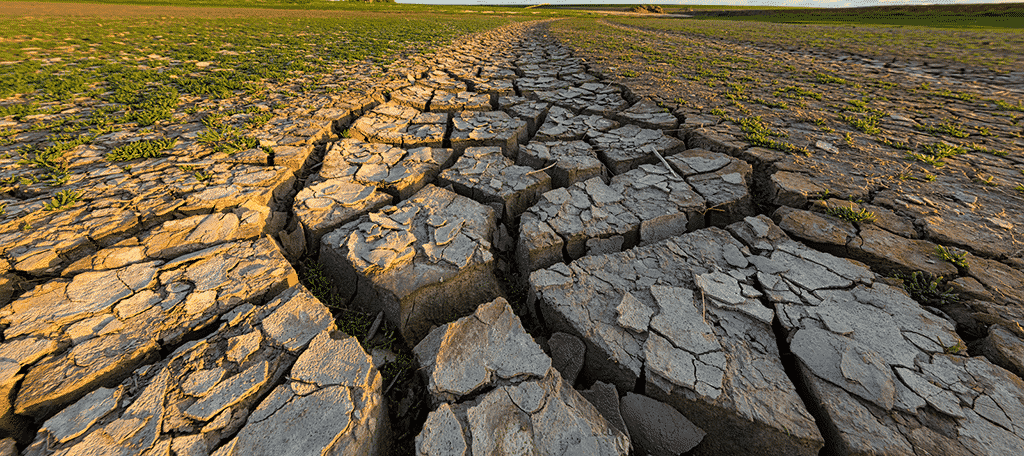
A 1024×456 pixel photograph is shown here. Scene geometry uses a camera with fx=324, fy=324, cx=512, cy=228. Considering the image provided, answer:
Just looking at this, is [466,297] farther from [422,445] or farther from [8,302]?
[8,302]

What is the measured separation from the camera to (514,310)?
66.7 inches

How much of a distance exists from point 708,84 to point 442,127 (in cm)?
356

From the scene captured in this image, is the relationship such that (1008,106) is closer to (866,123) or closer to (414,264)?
(866,123)

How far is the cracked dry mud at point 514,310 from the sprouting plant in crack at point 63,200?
65 mm

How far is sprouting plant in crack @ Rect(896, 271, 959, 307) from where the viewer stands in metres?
1.37

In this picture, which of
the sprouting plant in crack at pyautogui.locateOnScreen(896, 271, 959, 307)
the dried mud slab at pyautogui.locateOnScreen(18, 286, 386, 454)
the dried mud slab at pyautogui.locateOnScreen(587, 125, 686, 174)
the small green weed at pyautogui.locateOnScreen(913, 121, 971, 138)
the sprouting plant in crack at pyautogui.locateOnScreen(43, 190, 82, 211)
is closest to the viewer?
the dried mud slab at pyautogui.locateOnScreen(18, 286, 386, 454)

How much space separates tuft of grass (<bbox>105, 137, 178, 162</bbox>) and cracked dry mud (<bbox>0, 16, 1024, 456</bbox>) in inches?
3.1

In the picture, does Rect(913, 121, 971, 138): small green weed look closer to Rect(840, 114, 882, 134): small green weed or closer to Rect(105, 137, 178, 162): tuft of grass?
Rect(840, 114, 882, 134): small green weed

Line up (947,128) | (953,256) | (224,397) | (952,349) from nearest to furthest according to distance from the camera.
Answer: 1. (224,397)
2. (952,349)
3. (953,256)
4. (947,128)

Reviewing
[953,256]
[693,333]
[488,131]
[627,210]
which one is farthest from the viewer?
[488,131]

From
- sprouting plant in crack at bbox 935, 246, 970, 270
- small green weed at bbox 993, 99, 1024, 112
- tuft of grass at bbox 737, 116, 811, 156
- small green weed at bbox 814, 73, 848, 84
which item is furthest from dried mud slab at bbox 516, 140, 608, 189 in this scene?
small green weed at bbox 993, 99, 1024, 112

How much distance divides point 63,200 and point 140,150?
70 centimetres

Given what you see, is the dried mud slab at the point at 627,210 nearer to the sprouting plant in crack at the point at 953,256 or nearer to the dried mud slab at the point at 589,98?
the sprouting plant in crack at the point at 953,256

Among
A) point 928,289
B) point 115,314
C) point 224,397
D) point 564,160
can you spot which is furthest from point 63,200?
point 928,289
